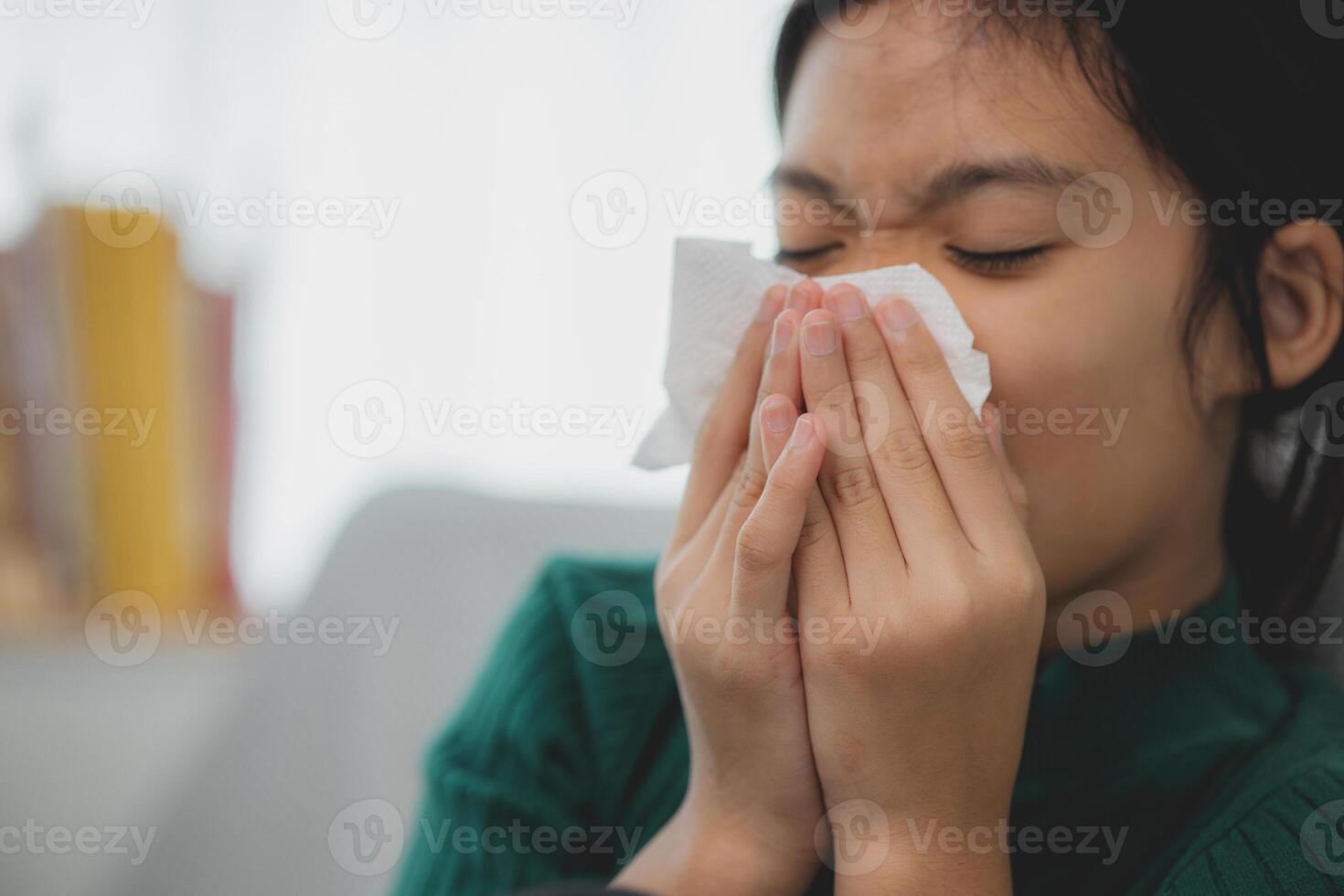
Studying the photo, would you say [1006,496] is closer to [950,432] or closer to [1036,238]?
[950,432]

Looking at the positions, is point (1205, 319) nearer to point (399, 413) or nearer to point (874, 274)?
point (874, 274)

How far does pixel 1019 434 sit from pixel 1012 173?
198mm

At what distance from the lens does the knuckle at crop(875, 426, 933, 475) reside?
0.76 m

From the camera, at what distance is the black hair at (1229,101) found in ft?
2.78

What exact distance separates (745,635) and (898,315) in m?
0.26

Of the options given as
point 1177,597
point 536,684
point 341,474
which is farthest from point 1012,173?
point 341,474

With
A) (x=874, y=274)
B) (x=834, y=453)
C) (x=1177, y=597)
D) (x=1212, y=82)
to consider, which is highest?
(x=1212, y=82)

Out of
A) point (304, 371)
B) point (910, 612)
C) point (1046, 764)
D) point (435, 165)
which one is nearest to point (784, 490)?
point (910, 612)

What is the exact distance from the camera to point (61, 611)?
2.01 metres

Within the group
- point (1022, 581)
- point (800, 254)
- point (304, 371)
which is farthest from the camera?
point (304, 371)

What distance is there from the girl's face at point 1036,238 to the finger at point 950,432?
64 mm

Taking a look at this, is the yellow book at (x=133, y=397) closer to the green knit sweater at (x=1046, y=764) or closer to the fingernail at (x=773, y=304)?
the green knit sweater at (x=1046, y=764)

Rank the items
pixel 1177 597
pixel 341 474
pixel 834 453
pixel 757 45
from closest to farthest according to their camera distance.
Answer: pixel 834 453, pixel 1177 597, pixel 757 45, pixel 341 474

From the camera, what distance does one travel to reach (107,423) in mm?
1928
